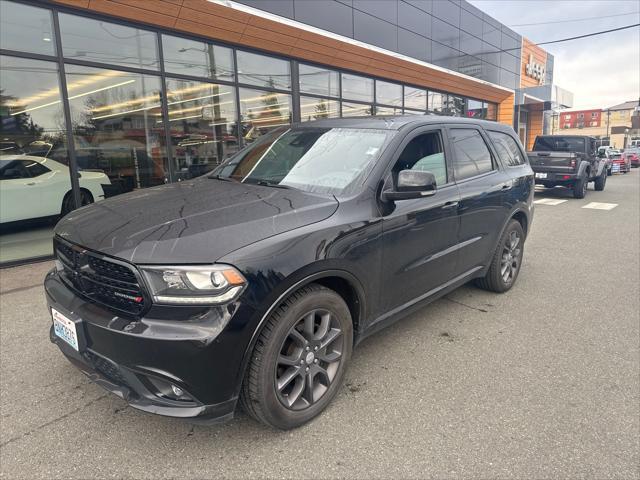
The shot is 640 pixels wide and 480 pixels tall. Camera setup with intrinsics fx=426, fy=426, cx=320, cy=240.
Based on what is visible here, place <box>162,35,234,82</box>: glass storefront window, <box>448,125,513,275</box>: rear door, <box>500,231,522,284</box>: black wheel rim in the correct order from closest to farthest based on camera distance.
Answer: <box>448,125,513,275</box>: rear door
<box>500,231,522,284</box>: black wheel rim
<box>162,35,234,82</box>: glass storefront window

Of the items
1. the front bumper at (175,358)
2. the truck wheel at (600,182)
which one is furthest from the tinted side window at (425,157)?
the truck wheel at (600,182)

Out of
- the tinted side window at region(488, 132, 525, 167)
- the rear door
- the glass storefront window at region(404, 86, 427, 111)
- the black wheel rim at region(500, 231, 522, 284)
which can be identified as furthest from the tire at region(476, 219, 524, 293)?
the glass storefront window at region(404, 86, 427, 111)

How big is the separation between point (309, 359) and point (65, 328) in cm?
136

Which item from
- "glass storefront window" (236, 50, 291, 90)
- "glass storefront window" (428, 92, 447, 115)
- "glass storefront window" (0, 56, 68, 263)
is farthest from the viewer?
"glass storefront window" (428, 92, 447, 115)

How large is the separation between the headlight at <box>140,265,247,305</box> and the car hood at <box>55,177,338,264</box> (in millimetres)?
46

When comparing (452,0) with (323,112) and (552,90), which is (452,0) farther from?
(552,90)

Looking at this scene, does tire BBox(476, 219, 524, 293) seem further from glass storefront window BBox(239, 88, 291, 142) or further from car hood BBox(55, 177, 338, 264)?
glass storefront window BBox(239, 88, 291, 142)

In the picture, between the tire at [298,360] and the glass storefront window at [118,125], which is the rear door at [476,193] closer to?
the tire at [298,360]

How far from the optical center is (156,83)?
7.62m

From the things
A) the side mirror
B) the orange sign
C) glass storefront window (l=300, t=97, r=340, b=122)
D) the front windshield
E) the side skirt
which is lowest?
the side skirt

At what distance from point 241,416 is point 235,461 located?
1.24 ft

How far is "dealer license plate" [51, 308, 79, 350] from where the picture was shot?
7.37ft

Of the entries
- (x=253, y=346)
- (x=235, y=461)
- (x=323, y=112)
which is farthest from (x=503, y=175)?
(x=323, y=112)

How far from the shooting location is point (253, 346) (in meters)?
2.10
